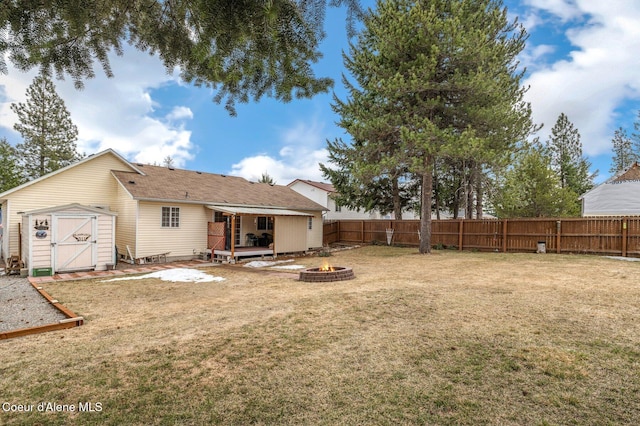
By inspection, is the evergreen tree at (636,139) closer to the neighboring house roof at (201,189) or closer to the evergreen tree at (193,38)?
the neighboring house roof at (201,189)

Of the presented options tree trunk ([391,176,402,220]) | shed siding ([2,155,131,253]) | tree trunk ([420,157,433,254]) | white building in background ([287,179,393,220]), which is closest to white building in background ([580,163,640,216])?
tree trunk ([391,176,402,220])

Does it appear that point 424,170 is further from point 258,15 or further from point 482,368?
point 258,15

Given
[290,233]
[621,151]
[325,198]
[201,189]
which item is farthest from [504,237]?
[621,151]

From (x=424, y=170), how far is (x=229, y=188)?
10.2 metres

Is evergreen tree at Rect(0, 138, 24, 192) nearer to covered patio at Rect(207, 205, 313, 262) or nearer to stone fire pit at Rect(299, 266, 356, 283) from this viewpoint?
covered patio at Rect(207, 205, 313, 262)

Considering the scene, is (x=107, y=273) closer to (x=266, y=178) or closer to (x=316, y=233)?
(x=316, y=233)

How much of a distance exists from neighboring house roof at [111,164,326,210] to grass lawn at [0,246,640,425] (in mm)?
8217

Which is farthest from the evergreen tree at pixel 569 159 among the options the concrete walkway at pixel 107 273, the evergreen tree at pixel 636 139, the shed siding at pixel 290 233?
the concrete walkway at pixel 107 273

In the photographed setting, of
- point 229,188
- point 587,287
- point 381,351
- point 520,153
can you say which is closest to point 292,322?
point 381,351

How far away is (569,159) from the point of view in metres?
30.8

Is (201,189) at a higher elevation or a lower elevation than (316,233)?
higher

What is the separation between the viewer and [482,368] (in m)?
3.33

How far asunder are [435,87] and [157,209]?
1270 centimetres

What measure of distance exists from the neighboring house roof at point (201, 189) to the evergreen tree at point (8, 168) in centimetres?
1467
